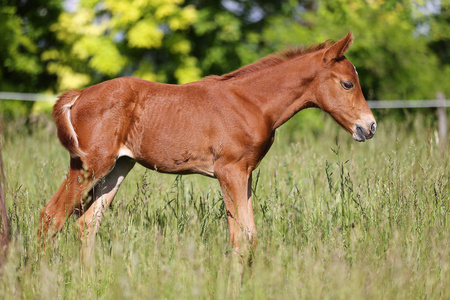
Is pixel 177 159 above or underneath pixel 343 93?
underneath

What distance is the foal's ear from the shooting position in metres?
3.59

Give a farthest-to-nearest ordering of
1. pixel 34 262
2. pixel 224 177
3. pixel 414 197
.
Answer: pixel 414 197 < pixel 224 177 < pixel 34 262

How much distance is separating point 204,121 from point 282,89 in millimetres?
654

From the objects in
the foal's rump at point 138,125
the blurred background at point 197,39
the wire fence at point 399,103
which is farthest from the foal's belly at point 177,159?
the blurred background at point 197,39

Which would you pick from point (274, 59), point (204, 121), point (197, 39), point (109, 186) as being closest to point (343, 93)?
point (274, 59)

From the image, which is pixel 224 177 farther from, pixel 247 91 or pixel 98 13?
pixel 98 13

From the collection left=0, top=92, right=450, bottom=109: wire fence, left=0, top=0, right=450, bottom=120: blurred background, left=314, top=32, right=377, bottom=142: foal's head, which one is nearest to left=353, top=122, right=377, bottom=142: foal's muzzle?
left=314, top=32, right=377, bottom=142: foal's head

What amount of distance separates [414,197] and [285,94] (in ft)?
4.24

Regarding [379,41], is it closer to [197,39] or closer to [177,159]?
[197,39]

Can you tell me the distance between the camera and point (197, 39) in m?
15.7

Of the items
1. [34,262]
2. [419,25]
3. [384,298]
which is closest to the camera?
[384,298]

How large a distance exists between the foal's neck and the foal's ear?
12cm

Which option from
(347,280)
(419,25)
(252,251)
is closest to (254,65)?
(252,251)

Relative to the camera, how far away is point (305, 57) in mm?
3768
